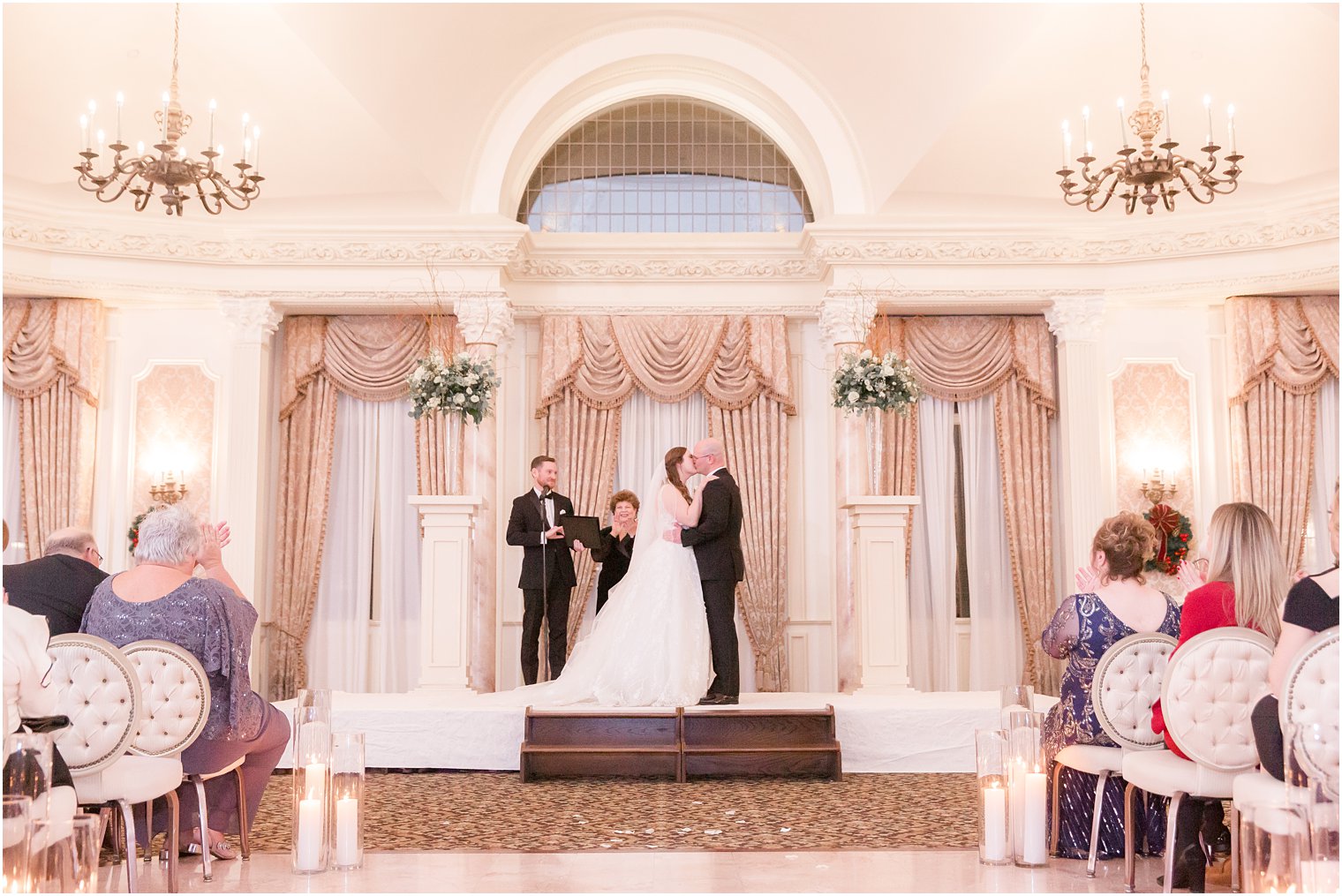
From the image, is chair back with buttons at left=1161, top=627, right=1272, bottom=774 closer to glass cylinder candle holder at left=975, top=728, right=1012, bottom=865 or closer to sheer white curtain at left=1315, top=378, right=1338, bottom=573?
glass cylinder candle holder at left=975, top=728, right=1012, bottom=865

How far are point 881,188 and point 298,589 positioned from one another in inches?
232

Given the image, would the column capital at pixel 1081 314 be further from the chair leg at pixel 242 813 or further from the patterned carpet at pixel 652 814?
the chair leg at pixel 242 813

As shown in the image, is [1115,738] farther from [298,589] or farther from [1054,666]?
Answer: [298,589]

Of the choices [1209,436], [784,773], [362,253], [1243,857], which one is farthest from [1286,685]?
[362,253]

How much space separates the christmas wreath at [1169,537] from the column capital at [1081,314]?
1544 millimetres

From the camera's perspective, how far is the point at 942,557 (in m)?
10.1

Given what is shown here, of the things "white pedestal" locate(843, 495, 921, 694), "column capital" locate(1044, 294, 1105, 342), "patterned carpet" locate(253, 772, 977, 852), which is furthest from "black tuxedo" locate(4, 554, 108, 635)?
"column capital" locate(1044, 294, 1105, 342)

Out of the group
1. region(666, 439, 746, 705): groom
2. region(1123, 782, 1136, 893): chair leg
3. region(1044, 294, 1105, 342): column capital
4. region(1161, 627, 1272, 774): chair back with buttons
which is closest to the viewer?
region(1161, 627, 1272, 774): chair back with buttons

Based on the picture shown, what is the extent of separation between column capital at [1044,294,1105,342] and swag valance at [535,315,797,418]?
7.53 ft

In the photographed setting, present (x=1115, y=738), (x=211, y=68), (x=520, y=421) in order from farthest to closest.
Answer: (x=520, y=421) < (x=211, y=68) < (x=1115, y=738)

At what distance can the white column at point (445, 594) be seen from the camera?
851 centimetres

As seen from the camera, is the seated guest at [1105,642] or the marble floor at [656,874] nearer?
the marble floor at [656,874]

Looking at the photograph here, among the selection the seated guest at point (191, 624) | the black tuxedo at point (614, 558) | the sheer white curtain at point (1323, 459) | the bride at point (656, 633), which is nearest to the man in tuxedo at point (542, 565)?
the black tuxedo at point (614, 558)

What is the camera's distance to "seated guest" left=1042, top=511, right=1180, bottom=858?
4.71 metres
